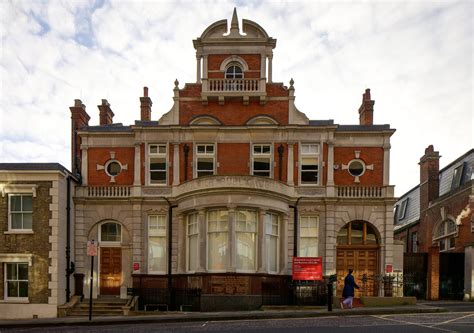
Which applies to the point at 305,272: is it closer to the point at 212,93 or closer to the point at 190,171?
the point at 190,171

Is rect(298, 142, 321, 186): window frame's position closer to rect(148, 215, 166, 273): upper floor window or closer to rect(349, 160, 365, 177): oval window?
rect(349, 160, 365, 177): oval window

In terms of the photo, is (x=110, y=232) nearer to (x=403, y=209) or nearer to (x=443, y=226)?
(x=443, y=226)

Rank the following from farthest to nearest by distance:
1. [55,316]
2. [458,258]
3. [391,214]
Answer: [458,258], [391,214], [55,316]

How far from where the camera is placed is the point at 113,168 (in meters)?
26.7

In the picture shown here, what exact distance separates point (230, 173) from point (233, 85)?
5.00m

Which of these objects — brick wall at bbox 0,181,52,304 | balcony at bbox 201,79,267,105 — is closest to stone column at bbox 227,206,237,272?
balcony at bbox 201,79,267,105

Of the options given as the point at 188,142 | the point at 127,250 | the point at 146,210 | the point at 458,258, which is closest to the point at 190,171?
the point at 188,142

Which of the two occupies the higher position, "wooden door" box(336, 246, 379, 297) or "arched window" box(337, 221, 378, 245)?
"arched window" box(337, 221, 378, 245)

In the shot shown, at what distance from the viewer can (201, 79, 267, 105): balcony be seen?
85.5 feet

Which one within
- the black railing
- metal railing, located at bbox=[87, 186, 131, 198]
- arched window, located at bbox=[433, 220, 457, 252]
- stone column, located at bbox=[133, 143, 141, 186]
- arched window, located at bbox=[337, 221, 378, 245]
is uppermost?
stone column, located at bbox=[133, 143, 141, 186]

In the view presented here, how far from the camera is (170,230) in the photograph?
25.4 metres

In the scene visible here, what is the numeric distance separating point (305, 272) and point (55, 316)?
39.9ft

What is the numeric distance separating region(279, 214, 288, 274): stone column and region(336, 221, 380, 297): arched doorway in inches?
125

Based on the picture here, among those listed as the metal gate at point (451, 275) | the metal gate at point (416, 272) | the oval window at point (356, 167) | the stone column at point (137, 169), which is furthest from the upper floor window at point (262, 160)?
the metal gate at point (451, 275)
